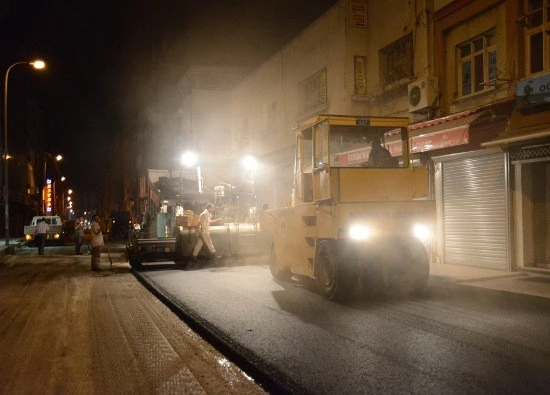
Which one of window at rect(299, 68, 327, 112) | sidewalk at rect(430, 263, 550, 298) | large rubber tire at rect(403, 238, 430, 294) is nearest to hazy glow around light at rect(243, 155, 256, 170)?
window at rect(299, 68, 327, 112)

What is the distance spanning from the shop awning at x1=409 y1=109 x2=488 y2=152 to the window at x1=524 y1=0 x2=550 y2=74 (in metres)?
1.53

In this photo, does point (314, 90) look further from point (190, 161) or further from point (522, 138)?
point (522, 138)

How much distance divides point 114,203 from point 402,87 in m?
102

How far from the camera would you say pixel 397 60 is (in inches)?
712

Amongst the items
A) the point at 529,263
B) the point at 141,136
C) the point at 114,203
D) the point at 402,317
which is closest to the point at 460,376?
the point at 402,317

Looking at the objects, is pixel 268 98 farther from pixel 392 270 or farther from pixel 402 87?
pixel 392 270

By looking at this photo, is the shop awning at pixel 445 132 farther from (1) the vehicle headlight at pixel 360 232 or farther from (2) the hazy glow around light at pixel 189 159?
(2) the hazy glow around light at pixel 189 159

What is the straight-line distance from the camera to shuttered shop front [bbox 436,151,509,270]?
43.4 ft

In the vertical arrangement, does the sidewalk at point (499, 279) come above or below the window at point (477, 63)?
below

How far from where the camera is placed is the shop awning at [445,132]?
12703 millimetres

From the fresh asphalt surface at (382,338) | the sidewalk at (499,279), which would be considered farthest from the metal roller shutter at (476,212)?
the fresh asphalt surface at (382,338)

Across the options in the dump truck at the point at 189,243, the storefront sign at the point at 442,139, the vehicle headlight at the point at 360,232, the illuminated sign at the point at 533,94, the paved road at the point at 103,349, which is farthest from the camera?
the dump truck at the point at 189,243


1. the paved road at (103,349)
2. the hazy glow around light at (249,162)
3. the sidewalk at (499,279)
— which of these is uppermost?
the hazy glow around light at (249,162)

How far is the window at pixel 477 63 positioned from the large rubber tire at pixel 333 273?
6.49 m
